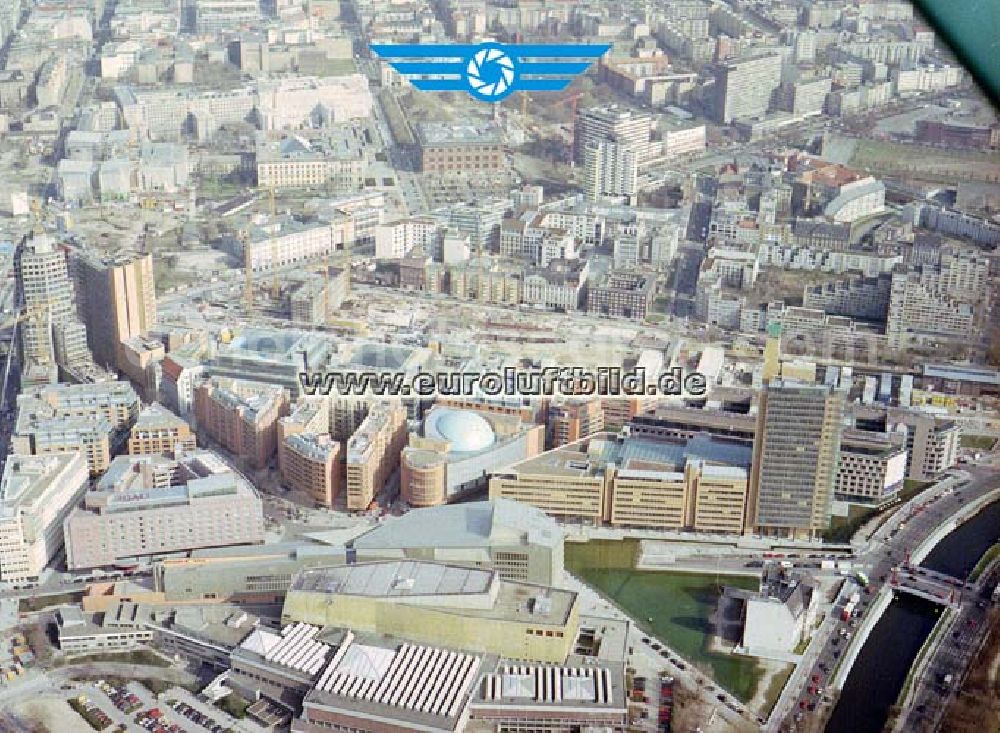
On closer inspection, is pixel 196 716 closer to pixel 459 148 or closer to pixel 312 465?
pixel 312 465

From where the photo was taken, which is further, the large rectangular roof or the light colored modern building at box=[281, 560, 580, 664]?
the light colored modern building at box=[281, 560, 580, 664]

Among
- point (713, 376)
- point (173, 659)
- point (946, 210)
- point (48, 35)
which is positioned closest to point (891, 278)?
point (946, 210)

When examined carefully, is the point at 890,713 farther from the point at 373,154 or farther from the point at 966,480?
the point at 373,154

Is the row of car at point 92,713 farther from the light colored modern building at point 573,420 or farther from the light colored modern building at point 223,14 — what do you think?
the light colored modern building at point 223,14

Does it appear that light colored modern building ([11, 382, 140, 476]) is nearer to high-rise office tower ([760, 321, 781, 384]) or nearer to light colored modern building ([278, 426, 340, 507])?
light colored modern building ([278, 426, 340, 507])

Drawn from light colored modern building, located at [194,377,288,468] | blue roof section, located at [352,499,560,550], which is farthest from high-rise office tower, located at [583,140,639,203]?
blue roof section, located at [352,499,560,550]

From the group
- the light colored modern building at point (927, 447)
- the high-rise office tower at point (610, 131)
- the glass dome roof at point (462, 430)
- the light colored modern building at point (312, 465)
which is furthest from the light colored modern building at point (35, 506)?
the high-rise office tower at point (610, 131)
